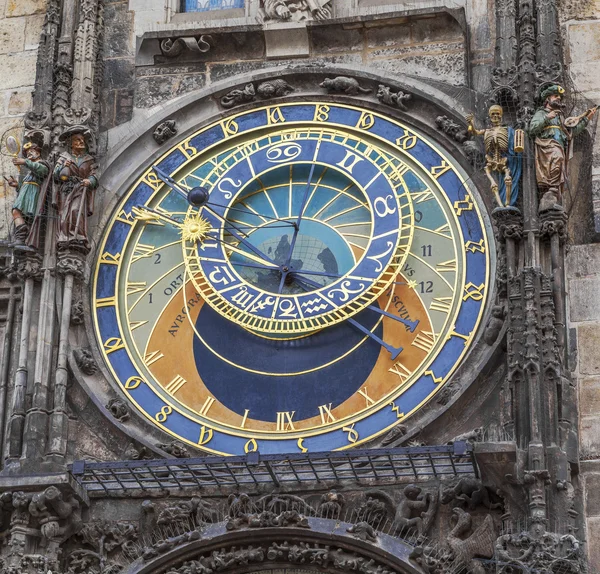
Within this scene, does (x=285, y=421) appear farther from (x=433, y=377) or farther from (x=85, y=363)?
(x=85, y=363)

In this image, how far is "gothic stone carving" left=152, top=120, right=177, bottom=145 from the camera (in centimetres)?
1580

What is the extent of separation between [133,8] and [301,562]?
508cm

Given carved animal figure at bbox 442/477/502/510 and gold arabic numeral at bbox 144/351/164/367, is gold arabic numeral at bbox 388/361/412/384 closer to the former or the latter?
carved animal figure at bbox 442/477/502/510

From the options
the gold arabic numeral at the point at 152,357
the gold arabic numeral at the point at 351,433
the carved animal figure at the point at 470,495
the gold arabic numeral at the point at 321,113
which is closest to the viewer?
the carved animal figure at the point at 470,495

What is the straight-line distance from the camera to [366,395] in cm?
1455

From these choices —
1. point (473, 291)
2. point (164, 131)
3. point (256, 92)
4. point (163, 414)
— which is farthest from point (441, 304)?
point (164, 131)

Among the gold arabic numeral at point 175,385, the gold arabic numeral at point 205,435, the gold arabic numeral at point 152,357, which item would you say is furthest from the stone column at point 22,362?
the gold arabic numeral at point 205,435

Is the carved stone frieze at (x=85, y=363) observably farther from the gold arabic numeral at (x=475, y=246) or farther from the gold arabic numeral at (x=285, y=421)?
the gold arabic numeral at (x=475, y=246)

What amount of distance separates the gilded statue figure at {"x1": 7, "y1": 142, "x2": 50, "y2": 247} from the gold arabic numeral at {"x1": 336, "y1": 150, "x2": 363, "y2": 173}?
2.24 meters

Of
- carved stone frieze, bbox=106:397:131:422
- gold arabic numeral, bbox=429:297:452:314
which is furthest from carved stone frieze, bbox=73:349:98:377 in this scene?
gold arabic numeral, bbox=429:297:452:314

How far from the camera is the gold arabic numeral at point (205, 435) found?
47.7 ft

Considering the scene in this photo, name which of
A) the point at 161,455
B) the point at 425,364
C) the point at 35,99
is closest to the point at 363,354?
the point at 425,364

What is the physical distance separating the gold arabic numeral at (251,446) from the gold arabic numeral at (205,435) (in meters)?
0.28

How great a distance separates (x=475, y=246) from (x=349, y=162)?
48.8 inches
